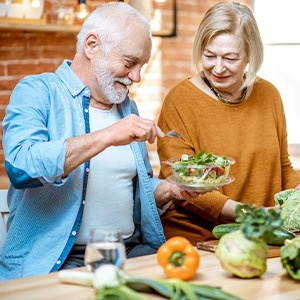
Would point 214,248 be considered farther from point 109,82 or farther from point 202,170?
point 109,82

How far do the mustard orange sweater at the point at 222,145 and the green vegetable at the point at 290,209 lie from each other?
268 mm

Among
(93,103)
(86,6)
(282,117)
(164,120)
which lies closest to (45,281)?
(93,103)

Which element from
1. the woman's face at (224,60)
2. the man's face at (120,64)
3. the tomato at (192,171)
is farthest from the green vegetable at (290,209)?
the man's face at (120,64)

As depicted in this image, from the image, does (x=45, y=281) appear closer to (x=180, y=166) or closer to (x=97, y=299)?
(x=97, y=299)

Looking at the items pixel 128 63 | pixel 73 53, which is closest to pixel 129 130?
pixel 128 63

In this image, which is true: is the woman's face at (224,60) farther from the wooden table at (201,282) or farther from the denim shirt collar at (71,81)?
the wooden table at (201,282)

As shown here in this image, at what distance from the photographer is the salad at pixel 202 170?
2.36 meters

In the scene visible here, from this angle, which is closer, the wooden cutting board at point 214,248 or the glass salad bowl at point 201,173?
the wooden cutting board at point 214,248

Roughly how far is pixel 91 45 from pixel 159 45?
1888 mm

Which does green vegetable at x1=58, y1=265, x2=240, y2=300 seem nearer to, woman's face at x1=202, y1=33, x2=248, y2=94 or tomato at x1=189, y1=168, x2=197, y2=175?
tomato at x1=189, y1=168, x2=197, y2=175

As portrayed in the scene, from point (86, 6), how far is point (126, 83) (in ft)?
4.70

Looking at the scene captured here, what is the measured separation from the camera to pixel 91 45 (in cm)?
253

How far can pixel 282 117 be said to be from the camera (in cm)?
311

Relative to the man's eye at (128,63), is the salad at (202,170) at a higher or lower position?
lower
